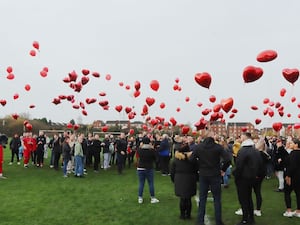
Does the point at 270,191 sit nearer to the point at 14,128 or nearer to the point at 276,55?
the point at 276,55

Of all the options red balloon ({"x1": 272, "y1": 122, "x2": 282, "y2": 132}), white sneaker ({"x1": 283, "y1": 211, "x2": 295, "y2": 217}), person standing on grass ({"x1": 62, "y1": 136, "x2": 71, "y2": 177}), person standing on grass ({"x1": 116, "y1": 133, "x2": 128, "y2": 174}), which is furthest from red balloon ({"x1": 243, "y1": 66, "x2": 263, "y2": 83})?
person standing on grass ({"x1": 62, "y1": 136, "x2": 71, "y2": 177})

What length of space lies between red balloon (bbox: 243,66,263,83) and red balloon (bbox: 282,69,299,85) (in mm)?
1279

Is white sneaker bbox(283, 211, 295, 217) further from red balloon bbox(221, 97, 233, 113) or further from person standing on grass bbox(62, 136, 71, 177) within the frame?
person standing on grass bbox(62, 136, 71, 177)

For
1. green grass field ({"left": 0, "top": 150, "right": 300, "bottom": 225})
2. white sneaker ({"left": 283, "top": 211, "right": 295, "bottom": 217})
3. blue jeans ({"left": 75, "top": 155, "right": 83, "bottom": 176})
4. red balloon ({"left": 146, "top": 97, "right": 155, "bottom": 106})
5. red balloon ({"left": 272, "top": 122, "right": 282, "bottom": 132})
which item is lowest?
green grass field ({"left": 0, "top": 150, "right": 300, "bottom": 225})

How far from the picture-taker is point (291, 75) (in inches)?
378

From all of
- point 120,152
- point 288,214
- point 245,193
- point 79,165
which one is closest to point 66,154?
point 79,165

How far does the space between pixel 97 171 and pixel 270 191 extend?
7655mm

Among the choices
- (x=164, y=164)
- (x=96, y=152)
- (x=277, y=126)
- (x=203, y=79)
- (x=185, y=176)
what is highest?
(x=203, y=79)

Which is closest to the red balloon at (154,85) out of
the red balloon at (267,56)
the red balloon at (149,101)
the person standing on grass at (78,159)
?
the red balloon at (149,101)

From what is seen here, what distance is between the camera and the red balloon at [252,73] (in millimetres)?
8609

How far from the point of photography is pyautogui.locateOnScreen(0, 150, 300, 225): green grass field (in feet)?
23.8

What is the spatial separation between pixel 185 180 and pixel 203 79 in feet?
9.93

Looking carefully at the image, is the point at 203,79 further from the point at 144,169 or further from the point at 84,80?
the point at 84,80

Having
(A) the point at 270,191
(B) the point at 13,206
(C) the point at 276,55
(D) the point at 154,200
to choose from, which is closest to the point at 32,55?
(B) the point at 13,206
